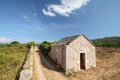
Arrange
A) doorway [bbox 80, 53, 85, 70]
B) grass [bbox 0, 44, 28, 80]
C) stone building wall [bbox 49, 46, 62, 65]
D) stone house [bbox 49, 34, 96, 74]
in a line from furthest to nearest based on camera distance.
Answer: stone building wall [bbox 49, 46, 62, 65]
doorway [bbox 80, 53, 85, 70]
stone house [bbox 49, 34, 96, 74]
grass [bbox 0, 44, 28, 80]

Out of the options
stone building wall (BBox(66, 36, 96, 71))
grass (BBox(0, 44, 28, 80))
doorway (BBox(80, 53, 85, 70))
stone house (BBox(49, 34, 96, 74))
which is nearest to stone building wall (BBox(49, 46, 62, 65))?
stone house (BBox(49, 34, 96, 74))

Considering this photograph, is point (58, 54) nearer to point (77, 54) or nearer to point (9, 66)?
point (77, 54)

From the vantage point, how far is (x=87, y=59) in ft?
61.9

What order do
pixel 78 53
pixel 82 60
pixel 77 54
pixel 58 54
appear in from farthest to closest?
pixel 58 54, pixel 82 60, pixel 78 53, pixel 77 54

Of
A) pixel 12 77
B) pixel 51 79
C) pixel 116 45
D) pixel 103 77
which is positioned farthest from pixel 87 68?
pixel 116 45

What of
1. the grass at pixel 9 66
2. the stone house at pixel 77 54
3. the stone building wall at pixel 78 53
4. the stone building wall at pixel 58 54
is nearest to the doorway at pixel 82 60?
the stone house at pixel 77 54

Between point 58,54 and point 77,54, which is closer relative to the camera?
point 77,54

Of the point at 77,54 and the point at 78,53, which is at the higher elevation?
the point at 78,53

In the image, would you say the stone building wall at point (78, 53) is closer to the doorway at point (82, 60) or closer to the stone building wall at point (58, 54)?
the doorway at point (82, 60)

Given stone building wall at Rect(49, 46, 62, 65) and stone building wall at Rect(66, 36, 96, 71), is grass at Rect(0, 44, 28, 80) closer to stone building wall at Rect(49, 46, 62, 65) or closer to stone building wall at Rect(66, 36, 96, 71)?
stone building wall at Rect(49, 46, 62, 65)

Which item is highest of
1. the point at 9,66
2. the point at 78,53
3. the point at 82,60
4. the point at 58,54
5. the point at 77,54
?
the point at 78,53

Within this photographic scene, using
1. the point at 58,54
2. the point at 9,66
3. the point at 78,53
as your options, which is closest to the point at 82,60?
the point at 78,53

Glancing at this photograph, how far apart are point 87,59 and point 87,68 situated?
48.3 inches

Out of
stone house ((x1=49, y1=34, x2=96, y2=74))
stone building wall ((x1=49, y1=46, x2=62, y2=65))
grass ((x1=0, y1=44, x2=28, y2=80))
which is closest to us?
grass ((x1=0, y1=44, x2=28, y2=80))
